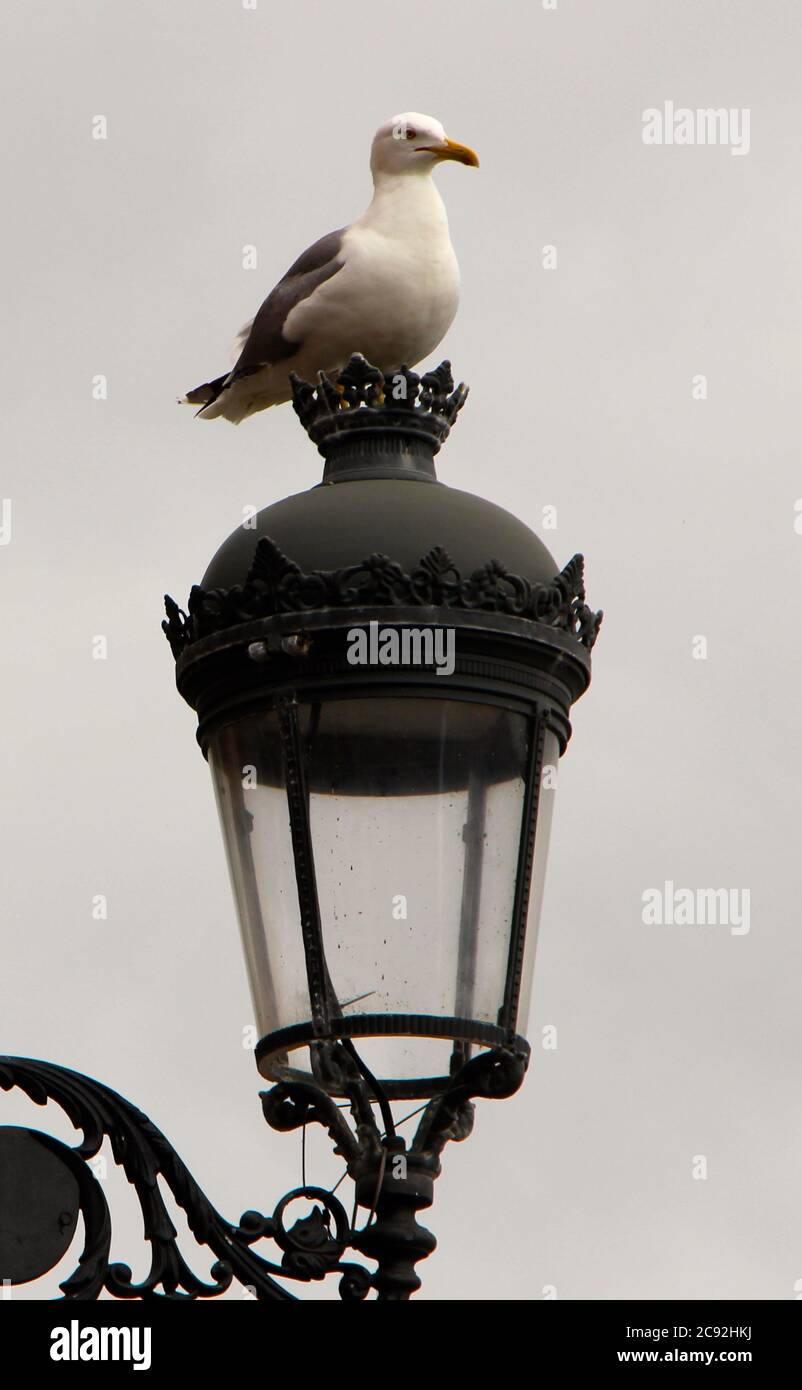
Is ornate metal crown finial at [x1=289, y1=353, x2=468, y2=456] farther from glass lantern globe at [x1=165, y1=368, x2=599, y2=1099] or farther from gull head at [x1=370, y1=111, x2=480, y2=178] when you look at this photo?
gull head at [x1=370, y1=111, x2=480, y2=178]

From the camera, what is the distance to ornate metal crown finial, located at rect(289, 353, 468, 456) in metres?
7.74

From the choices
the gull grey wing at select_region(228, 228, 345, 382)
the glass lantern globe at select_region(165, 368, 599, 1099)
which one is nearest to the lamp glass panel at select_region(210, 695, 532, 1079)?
the glass lantern globe at select_region(165, 368, 599, 1099)

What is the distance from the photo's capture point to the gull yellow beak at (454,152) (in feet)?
28.3

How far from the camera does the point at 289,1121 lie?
7016 mm

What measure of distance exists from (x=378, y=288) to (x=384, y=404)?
1.81ft

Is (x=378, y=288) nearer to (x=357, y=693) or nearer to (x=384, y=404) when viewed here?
(x=384, y=404)

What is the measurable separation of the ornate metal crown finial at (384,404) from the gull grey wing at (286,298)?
56cm

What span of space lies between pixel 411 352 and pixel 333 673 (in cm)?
160

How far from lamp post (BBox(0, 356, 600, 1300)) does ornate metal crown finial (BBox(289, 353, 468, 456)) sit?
51 cm

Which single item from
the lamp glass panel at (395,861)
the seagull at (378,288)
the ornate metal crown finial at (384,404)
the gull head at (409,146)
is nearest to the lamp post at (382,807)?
the lamp glass panel at (395,861)

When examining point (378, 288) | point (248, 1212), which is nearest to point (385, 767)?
point (248, 1212)
